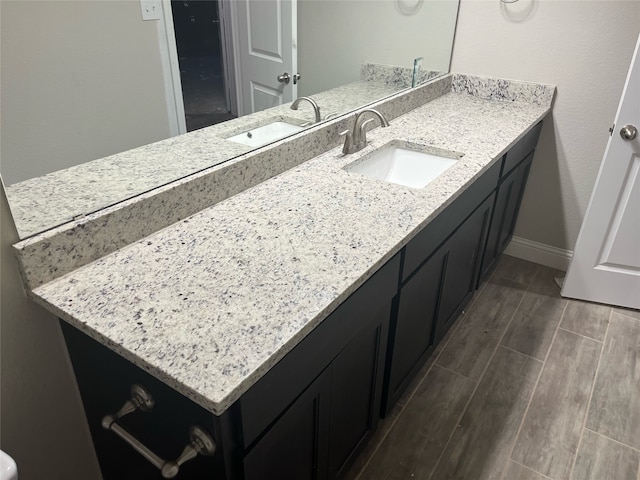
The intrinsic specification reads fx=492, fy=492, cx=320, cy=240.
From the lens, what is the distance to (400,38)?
2.37m

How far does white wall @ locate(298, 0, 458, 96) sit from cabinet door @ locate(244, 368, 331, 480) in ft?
3.49

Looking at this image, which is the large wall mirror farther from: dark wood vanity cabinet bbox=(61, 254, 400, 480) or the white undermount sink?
dark wood vanity cabinet bbox=(61, 254, 400, 480)

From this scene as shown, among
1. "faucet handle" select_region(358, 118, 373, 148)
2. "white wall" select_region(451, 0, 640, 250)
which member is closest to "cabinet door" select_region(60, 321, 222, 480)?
"faucet handle" select_region(358, 118, 373, 148)

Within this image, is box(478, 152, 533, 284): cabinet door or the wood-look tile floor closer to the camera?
the wood-look tile floor

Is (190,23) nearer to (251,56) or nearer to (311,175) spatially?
(251,56)

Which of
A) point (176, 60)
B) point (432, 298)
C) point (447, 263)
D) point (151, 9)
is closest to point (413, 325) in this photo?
point (432, 298)

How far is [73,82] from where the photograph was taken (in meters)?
1.03

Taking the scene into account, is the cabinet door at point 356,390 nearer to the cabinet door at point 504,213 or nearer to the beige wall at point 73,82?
the beige wall at point 73,82

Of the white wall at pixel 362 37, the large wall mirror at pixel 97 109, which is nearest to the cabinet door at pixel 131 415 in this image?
the large wall mirror at pixel 97 109

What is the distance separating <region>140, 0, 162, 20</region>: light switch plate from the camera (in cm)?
112

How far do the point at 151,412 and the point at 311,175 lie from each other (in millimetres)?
929

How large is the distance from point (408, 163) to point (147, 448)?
1.47 meters

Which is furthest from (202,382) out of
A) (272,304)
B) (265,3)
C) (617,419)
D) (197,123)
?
(617,419)

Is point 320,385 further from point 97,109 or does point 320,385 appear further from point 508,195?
point 508,195
